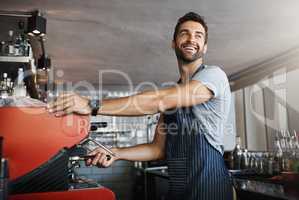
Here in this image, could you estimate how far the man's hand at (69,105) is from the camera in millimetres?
827

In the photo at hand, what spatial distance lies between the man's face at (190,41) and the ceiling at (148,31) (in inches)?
71.4

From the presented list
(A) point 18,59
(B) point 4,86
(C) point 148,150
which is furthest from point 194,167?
(B) point 4,86

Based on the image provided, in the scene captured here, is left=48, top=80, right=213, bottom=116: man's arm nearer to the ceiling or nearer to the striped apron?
the striped apron

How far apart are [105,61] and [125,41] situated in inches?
39.8

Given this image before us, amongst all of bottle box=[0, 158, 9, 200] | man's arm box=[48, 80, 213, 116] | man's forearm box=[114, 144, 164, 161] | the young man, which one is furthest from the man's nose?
bottle box=[0, 158, 9, 200]

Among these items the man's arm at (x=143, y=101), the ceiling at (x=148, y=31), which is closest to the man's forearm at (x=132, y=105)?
the man's arm at (x=143, y=101)

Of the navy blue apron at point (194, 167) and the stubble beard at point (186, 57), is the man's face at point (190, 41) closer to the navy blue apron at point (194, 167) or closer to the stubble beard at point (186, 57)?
the stubble beard at point (186, 57)

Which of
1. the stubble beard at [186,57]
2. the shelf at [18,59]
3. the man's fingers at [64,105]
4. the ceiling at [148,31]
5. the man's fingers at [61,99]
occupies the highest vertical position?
the ceiling at [148,31]

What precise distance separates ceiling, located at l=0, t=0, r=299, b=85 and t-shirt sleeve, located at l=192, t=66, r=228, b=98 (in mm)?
1964

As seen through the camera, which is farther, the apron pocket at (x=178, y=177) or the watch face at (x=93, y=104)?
the apron pocket at (x=178, y=177)

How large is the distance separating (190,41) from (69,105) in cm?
62

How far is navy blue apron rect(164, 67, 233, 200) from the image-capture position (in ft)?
3.93

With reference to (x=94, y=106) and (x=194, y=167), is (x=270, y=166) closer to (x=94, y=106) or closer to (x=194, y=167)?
(x=194, y=167)

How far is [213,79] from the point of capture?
3.83ft
